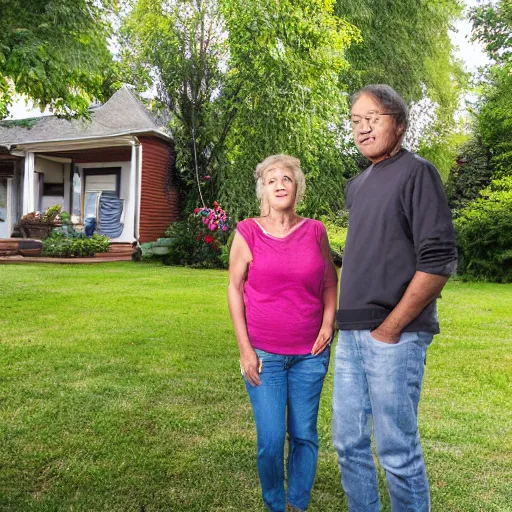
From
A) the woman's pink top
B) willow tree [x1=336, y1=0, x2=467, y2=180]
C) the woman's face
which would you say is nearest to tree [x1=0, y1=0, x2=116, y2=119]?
the woman's face

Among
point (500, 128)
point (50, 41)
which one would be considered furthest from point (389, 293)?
point (500, 128)

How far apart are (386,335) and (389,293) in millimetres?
147

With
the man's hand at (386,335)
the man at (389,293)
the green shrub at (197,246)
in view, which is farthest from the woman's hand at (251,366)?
the green shrub at (197,246)

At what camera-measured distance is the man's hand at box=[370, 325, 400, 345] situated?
2.16 meters

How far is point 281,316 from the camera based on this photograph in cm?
266

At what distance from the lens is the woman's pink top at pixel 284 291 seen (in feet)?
8.71

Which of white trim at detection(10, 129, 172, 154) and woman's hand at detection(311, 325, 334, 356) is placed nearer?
woman's hand at detection(311, 325, 334, 356)

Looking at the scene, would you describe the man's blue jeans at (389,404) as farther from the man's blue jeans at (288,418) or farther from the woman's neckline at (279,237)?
the woman's neckline at (279,237)

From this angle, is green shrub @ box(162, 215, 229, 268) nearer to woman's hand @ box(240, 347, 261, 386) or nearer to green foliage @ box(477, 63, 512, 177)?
green foliage @ box(477, 63, 512, 177)

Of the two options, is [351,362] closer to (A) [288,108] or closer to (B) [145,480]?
(B) [145,480]

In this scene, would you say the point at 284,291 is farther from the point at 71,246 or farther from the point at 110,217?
the point at 110,217

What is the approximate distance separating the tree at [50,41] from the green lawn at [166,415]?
3.51 meters

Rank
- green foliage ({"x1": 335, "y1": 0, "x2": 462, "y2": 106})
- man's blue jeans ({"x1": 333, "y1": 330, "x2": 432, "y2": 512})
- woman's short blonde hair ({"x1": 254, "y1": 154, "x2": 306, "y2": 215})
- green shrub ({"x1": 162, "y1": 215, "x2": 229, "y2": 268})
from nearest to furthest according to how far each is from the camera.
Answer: man's blue jeans ({"x1": 333, "y1": 330, "x2": 432, "y2": 512}) < woman's short blonde hair ({"x1": 254, "y1": 154, "x2": 306, "y2": 215}) < green shrub ({"x1": 162, "y1": 215, "x2": 229, "y2": 268}) < green foliage ({"x1": 335, "y1": 0, "x2": 462, "y2": 106})

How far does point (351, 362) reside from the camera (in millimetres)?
2340
